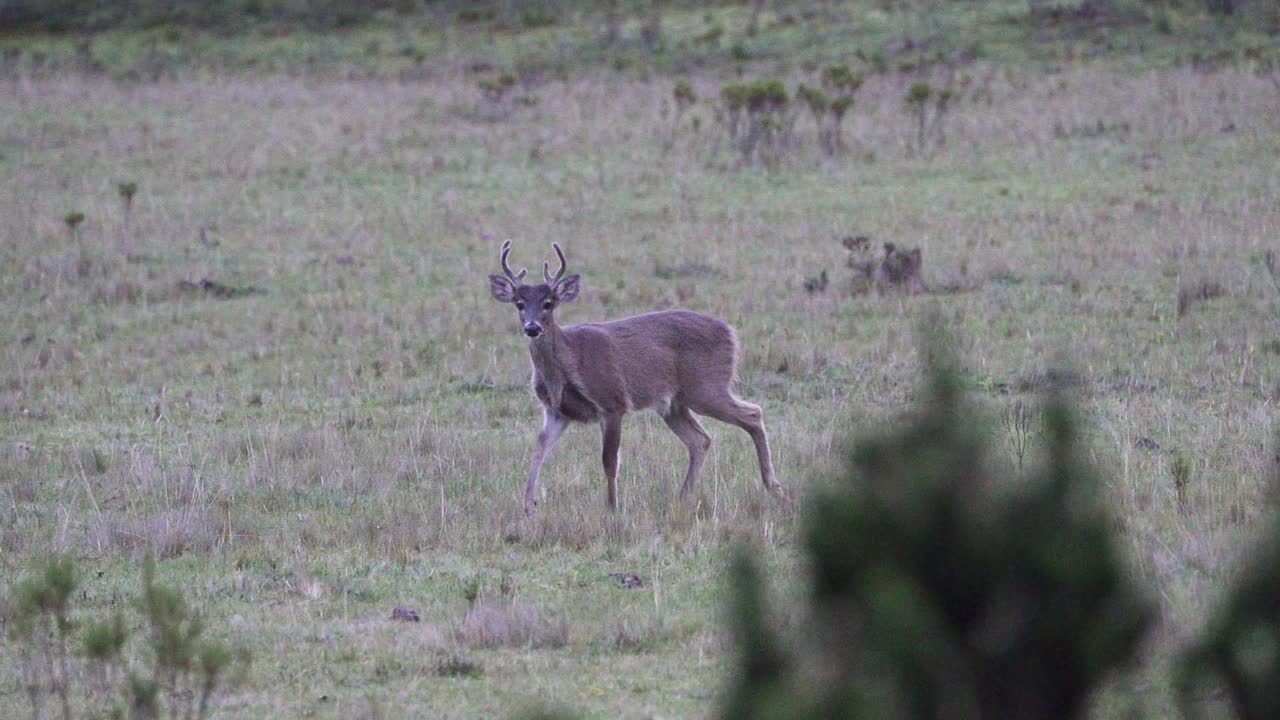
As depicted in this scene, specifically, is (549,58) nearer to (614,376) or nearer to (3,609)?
(614,376)

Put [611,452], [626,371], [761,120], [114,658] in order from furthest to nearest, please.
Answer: [761,120]
[626,371]
[611,452]
[114,658]

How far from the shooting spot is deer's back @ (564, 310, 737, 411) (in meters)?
9.48

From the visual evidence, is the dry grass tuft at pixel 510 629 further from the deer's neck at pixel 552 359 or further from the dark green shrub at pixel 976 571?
the dark green shrub at pixel 976 571

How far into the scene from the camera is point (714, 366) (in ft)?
32.7

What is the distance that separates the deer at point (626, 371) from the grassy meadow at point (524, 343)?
1.03 ft

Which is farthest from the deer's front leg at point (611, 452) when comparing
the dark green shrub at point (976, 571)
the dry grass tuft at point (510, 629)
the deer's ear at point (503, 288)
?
the dark green shrub at point (976, 571)

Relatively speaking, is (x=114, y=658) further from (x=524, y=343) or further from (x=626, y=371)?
(x=524, y=343)

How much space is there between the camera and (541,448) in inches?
360

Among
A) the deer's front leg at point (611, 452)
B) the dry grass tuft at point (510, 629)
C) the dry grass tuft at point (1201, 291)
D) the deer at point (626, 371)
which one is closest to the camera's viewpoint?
the dry grass tuft at point (510, 629)

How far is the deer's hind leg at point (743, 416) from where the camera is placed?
9469 mm

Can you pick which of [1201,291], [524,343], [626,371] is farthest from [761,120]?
[626,371]

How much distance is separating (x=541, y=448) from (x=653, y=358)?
996 mm

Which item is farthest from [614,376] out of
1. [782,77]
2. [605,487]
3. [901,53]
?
[901,53]

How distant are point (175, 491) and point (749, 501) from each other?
320cm
